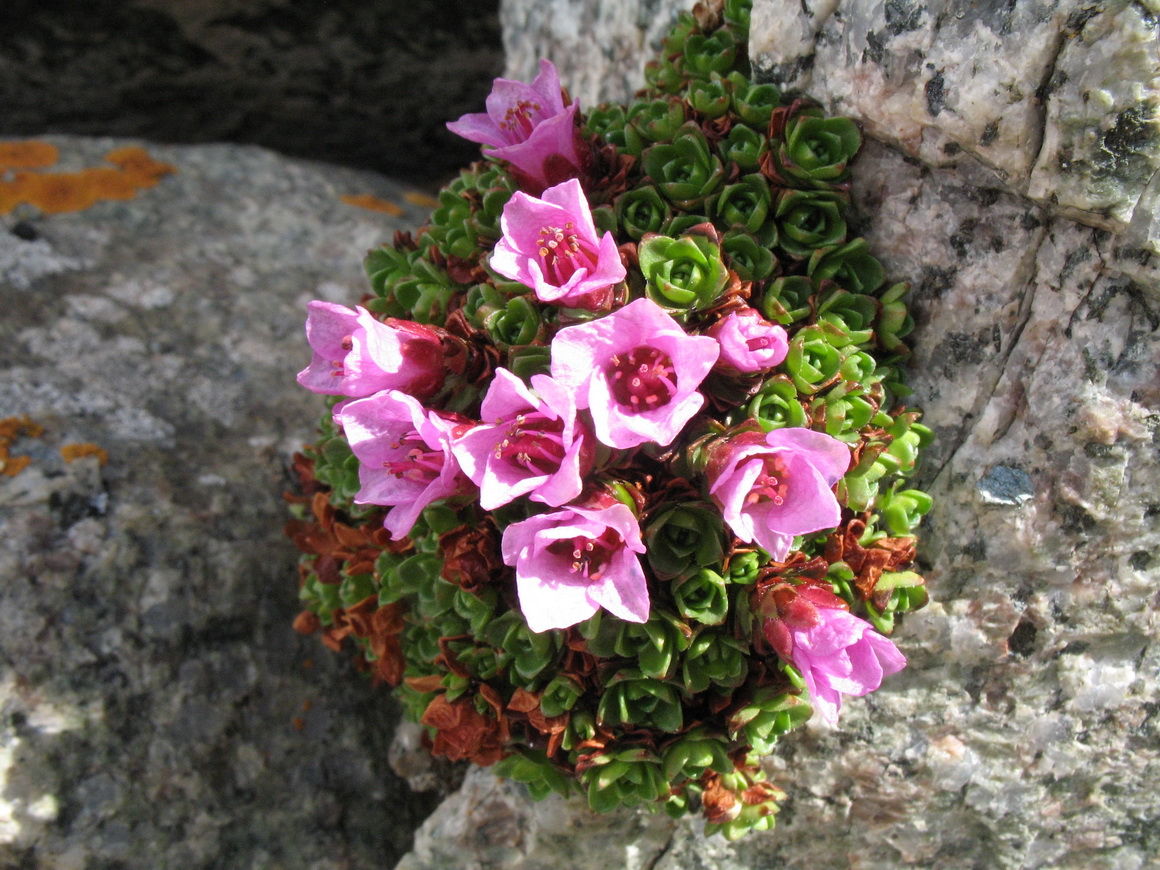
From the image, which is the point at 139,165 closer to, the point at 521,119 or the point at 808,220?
the point at 521,119

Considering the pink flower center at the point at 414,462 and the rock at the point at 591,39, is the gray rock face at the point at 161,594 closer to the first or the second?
the pink flower center at the point at 414,462

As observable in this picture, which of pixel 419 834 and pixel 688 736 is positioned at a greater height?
pixel 688 736

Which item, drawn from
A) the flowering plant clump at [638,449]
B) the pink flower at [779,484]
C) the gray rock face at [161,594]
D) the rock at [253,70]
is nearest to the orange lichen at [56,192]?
the gray rock face at [161,594]

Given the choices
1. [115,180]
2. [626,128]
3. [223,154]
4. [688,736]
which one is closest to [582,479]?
[688,736]

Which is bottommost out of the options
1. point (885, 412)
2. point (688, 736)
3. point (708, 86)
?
point (688, 736)

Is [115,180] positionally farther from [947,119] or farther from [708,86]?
[947,119]

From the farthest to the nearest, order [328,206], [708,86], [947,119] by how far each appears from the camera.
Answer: [328,206]
[708,86]
[947,119]

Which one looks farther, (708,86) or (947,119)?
(708,86)

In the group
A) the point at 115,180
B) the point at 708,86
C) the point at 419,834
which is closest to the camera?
the point at 708,86
